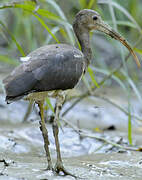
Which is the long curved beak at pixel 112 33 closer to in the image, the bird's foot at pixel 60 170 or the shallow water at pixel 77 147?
the shallow water at pixel 77 147

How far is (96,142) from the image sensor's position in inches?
231

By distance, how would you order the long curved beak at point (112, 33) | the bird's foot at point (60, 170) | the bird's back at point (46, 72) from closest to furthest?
the bird's back at point (46, 72) → the bird's foot at point (60, 170) → the long curved beak at point (112, 33)

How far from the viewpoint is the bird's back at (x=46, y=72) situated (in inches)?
151

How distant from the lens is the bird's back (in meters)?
3.82

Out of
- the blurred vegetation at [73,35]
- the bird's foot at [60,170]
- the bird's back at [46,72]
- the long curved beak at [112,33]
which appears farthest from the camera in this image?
the blurred vegetation at [73,35]

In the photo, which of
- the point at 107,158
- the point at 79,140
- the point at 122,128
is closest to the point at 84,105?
the point at 122,128

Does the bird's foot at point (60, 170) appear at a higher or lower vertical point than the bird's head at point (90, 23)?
lower

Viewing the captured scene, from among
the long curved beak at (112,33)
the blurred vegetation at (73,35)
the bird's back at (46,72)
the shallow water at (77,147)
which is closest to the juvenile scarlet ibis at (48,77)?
the bird's back at (46,72)

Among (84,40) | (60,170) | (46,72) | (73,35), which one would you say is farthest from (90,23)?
(73,35)

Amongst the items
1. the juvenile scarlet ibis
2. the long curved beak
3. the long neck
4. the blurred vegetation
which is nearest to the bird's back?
the juvenile scarlet ibis

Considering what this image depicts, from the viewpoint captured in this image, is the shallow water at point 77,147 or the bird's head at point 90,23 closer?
the shallow water at point 77,147

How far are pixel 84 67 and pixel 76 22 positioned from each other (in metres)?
0.62

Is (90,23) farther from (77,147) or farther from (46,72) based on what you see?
(77,147)

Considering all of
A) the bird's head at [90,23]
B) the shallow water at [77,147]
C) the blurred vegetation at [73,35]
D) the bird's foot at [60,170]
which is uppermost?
the bird's head at [90,23]
